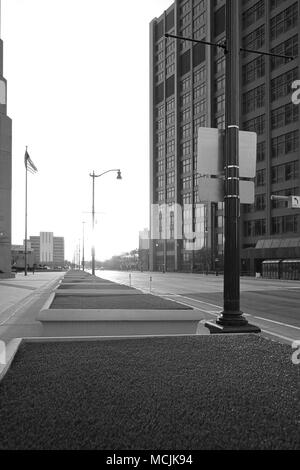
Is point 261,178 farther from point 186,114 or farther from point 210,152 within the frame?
point 210,152

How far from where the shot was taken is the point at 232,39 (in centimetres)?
871

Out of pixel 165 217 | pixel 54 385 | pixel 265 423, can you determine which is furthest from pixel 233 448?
pixel 165 217

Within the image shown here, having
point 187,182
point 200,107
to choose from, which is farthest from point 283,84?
point 187,182

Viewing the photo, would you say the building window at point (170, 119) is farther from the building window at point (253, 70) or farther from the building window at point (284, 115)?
the building window at point (284, 115)

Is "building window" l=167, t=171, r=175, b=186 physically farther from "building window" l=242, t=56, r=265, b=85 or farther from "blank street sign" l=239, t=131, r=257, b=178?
"blank street sign" l=239, t=131, r=257, b=178

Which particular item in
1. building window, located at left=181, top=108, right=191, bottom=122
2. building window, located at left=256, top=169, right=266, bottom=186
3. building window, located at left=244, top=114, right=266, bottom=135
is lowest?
building window, located at left=256, top=169, right=266, bottom=186

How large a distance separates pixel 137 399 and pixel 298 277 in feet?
168

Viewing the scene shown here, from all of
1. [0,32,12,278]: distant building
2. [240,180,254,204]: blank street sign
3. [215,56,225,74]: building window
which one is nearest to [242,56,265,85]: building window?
[215,56,225,74]: building window

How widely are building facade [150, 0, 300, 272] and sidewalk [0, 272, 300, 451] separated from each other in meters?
61.7

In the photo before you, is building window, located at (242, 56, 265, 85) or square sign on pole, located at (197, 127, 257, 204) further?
building window, located at (242, 56, 265, 85)

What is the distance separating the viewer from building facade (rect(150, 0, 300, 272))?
2849 inches

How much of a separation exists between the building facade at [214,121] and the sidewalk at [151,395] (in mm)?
61719

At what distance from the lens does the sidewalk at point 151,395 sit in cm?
355
